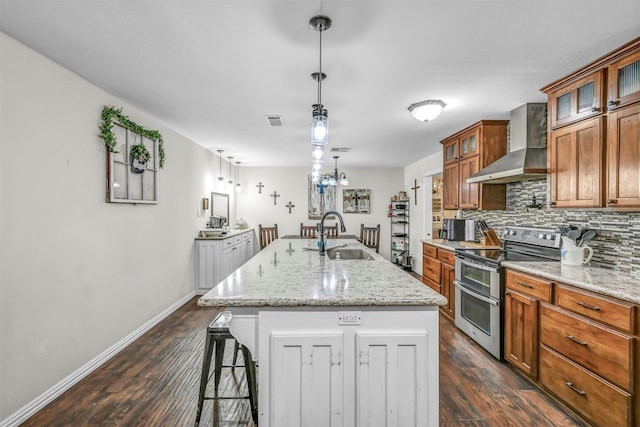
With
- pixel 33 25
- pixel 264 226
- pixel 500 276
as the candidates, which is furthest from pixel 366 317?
pixel 264 226

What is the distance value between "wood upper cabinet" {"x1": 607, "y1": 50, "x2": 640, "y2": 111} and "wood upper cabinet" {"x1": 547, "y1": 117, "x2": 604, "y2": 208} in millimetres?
151

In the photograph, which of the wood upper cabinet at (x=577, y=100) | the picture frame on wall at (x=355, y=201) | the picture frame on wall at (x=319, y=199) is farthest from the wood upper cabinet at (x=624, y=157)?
the picture frame on wall at (x=319, y=199)

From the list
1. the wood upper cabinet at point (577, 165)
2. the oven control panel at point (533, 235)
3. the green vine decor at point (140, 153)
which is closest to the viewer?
the wood upper cabinet at point (577, 165)

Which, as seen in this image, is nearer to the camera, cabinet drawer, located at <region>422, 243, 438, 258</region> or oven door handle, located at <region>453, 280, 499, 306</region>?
oven door handle, located at <region>453, 280, 499, 306</region>

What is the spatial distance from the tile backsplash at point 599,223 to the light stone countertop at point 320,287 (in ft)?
5.60

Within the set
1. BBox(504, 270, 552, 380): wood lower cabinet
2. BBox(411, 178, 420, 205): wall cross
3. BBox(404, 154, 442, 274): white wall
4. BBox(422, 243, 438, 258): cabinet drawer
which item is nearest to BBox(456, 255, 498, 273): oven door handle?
BBox(504, 270, 552, 380): wood lower cabinet

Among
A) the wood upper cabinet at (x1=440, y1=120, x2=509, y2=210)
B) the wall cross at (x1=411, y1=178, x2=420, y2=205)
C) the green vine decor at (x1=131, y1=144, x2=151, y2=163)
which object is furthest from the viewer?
the wall cross at (x1=411, y1=178, x2=420, y2=205)

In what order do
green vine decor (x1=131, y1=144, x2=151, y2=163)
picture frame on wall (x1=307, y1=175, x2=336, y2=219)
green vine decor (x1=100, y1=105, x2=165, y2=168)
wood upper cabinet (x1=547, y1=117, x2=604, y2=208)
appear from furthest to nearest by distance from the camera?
1. picture frame on wall (x1=307, y1=175, x2=336, y2=219)
2. green vine decor (x1=131, y1=144, x2=151, y2=163)
3. green vine decor (x1=100, y1=105, x2=165, y2=168)
4. wood upper cabinet (x1=547, y1=117, x2=604, y2=208)

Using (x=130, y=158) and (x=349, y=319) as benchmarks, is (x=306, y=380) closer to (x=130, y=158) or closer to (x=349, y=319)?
(x=349, y=319)

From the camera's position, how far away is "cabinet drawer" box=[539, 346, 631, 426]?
67.1 inches

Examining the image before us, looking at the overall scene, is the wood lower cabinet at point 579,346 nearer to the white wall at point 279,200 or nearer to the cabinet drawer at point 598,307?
the cabinet drawer at point 598,307

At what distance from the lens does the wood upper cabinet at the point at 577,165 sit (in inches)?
85.6

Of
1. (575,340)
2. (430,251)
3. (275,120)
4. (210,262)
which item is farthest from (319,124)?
(210,262)

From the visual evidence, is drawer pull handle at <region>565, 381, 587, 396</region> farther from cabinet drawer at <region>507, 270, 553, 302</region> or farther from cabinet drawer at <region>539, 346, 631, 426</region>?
cabinet drawer at <region>507, 270, 553, 302</region>
